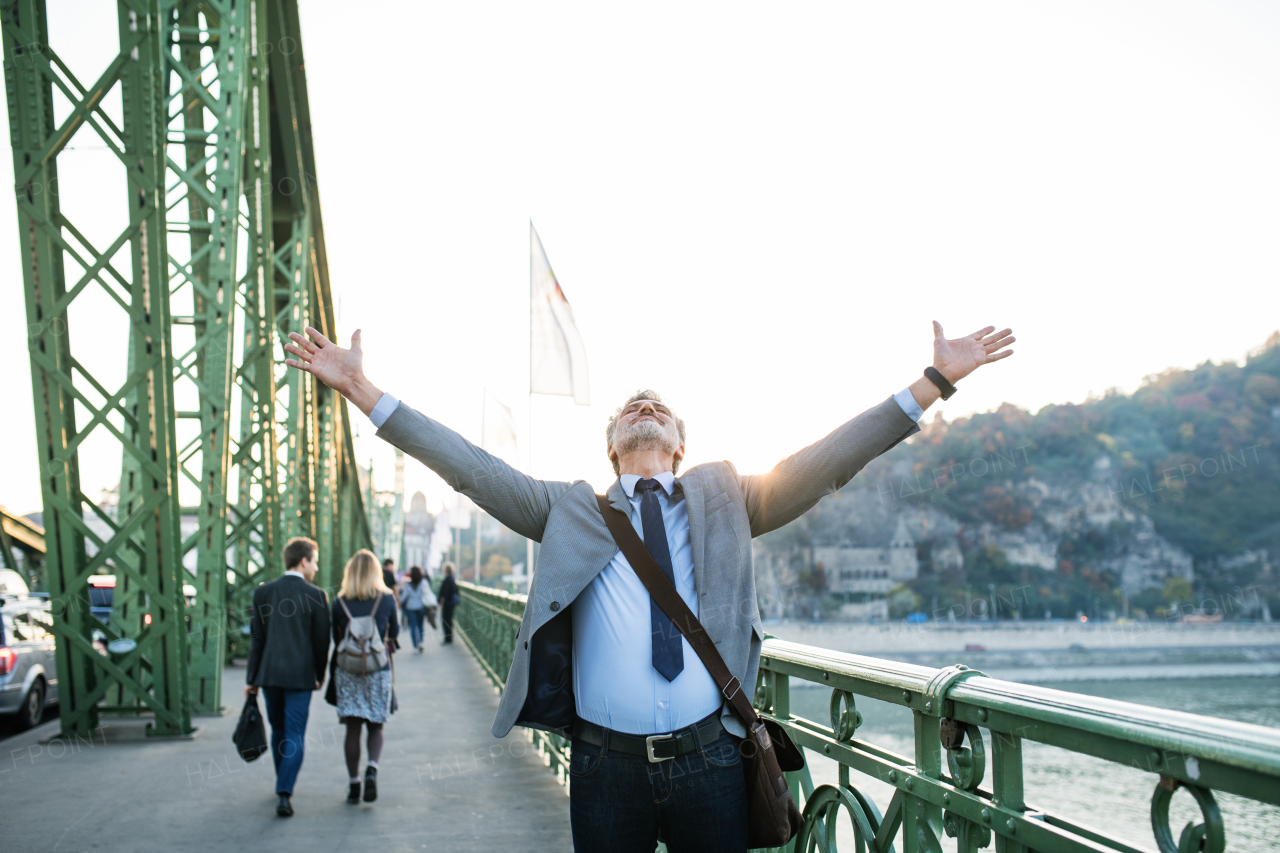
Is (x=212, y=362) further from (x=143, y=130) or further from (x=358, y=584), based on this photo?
(x=358, y=584)

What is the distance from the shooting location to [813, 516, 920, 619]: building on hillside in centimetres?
7975

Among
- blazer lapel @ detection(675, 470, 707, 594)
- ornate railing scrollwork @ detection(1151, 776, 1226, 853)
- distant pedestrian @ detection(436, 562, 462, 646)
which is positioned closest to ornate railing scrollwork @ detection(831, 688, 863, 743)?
blazer lapel @ detection(675, 470, 707, 594)

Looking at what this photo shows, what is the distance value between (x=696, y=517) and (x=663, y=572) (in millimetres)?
147

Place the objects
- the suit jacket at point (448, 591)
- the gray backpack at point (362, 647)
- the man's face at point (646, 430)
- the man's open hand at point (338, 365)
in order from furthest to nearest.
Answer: the suit jacket at point (448, 591)
the gray backpack at point (362, 647)
the man's face at point (646, 430)
the man's open hand at point (338, 365)

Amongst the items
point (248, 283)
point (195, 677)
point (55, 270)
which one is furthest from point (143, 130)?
point (195, 677)

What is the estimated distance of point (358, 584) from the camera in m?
5.75

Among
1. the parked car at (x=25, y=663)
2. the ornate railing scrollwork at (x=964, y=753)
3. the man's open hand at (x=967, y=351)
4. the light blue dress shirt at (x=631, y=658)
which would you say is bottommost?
the parked car at (x=25, y=663)

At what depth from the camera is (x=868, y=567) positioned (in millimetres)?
81375

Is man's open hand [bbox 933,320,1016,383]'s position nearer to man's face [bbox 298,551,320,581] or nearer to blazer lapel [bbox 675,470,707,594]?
blazer lapel [bbox 675,470,707,594]

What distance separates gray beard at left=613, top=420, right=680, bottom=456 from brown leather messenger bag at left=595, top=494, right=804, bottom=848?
295 millimetres

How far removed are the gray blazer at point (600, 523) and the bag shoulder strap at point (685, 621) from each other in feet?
0.10

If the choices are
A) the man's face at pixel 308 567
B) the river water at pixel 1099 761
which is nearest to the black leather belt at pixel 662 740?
the river water at pixel 1099 761

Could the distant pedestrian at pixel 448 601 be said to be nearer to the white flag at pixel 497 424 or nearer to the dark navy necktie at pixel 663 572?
the white flag at pixel 497 424

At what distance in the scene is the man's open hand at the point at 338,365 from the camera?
223 centimetres
